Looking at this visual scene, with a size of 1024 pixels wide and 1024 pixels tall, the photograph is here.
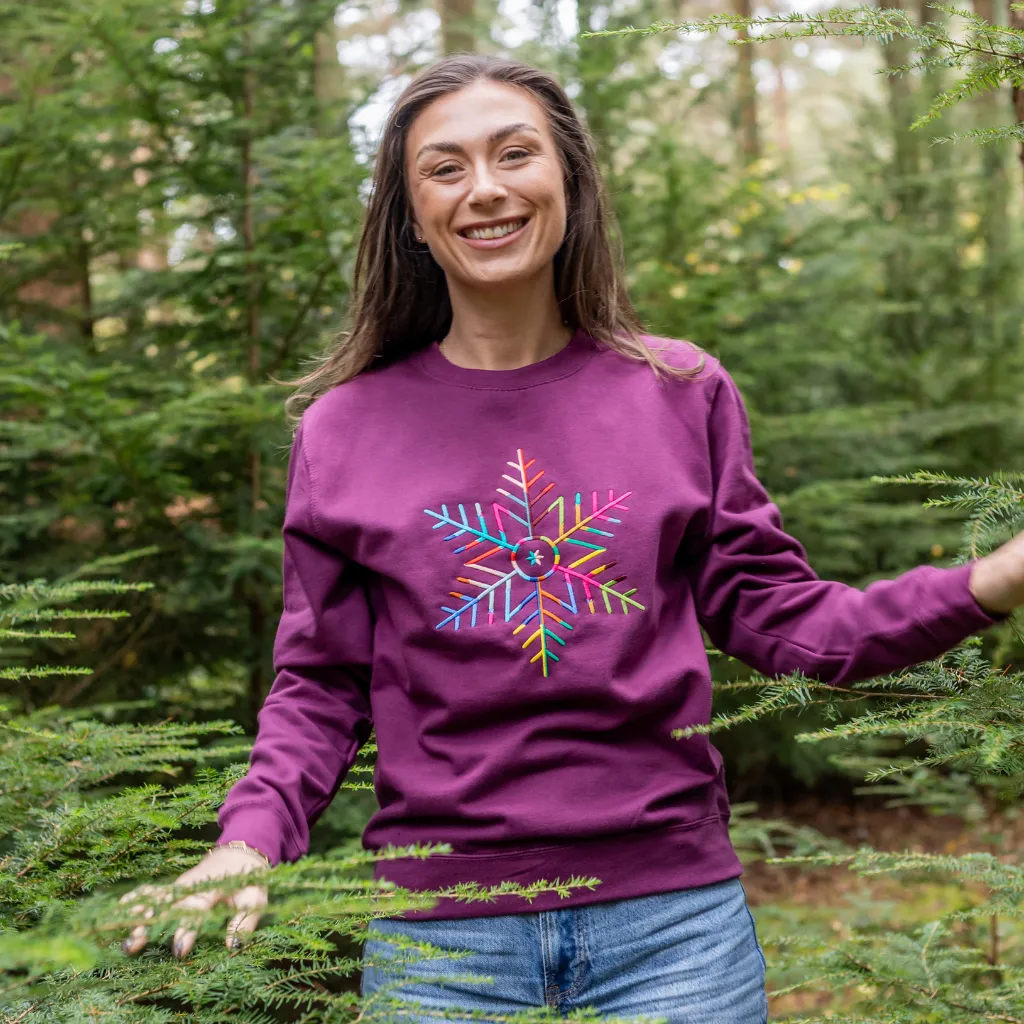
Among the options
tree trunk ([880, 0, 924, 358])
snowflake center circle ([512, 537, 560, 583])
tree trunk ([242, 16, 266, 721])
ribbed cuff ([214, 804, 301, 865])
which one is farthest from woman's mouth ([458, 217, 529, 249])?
tree trunk ([880, 0, 924, 358])

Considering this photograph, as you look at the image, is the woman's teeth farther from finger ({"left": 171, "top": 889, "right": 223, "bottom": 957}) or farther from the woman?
finger ({"left": 171, "top": 889, "right": 223, "bottom": 957})

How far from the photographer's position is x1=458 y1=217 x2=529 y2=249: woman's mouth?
6.71 ft

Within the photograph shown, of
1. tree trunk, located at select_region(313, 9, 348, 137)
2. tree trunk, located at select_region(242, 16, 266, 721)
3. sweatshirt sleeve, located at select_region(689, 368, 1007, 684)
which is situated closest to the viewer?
sweatshirt sleeve, located at select_region(689, 368, 1007, 684)

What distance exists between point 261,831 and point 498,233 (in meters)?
1.13

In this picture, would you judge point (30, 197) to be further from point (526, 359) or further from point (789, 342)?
point (789, 342)

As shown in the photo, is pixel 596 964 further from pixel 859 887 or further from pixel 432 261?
pixel 859 887

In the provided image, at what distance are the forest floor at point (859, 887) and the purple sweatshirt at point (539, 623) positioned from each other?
2.24m

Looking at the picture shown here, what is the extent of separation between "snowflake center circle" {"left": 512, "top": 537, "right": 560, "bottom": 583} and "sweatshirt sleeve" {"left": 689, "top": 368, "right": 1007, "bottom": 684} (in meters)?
0.29

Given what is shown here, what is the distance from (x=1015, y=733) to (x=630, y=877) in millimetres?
643

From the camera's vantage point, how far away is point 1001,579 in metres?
1.53

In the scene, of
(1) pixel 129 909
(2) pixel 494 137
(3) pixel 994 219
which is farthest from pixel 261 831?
(3) pixel 994 219

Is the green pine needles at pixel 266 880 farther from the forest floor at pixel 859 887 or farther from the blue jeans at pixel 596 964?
the forest floor at pixel 859 887

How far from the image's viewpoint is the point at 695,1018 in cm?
173

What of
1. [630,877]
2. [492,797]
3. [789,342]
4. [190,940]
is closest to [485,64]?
[492,797]
